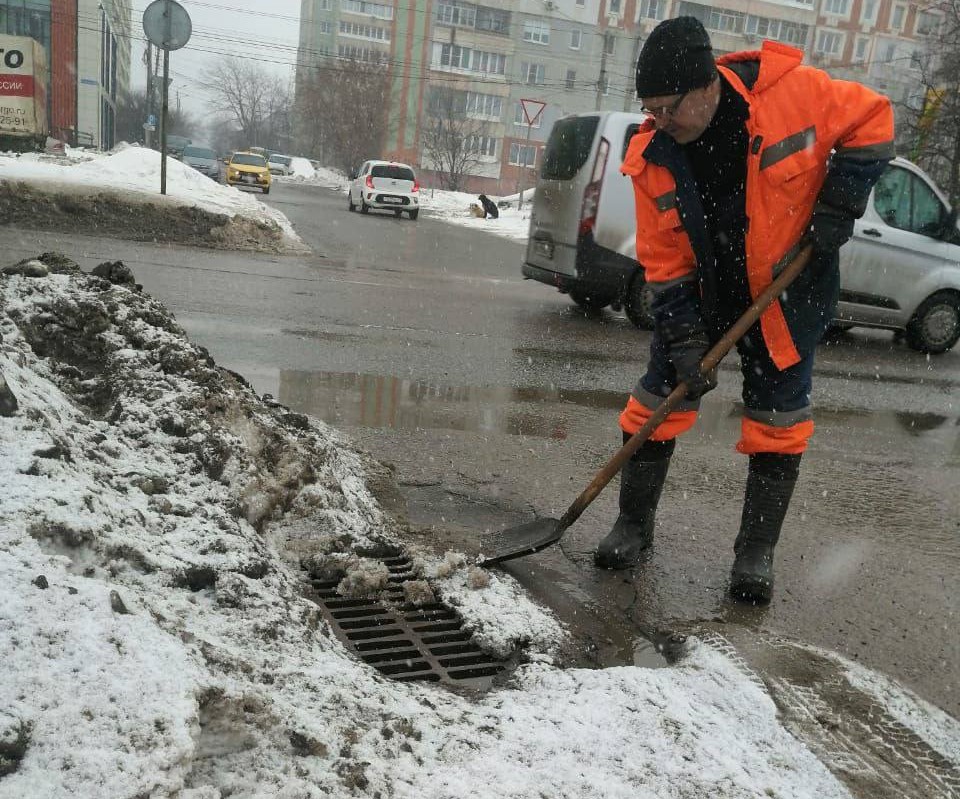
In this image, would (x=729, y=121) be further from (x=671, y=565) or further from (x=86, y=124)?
(x=86, y=124)

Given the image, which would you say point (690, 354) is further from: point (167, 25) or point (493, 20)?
point (493, 20)

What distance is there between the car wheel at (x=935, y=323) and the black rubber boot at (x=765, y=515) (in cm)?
736

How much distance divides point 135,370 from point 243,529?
0.84m

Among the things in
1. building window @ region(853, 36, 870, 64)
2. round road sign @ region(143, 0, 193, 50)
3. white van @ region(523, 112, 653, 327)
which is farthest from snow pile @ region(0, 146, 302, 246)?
building window @ region(853, 36, 870, 64)

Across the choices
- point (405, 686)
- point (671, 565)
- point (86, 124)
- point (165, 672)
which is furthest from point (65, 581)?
point (86, 124)

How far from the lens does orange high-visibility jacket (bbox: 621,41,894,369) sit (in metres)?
2.58

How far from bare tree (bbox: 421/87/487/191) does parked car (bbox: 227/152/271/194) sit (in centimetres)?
1544

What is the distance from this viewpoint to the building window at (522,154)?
2389 inches

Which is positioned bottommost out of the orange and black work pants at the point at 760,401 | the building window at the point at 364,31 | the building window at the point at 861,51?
the orange and black work pants at the point at 760,401

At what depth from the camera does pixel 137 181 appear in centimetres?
1420

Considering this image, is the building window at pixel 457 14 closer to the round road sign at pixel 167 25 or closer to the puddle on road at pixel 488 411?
the round road sign at pixel 167 25

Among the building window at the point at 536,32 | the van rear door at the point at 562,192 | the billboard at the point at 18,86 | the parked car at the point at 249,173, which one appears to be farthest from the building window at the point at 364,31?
the van rear door at the point at 562,192

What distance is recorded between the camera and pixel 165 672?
1549 mm

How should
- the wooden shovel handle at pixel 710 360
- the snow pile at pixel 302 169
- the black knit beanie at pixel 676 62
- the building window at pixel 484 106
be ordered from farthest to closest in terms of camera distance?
the building window at pixel 484 106 → the snow pile at pixel 302 169 → the wooden shovel handle at pixel 710 360 → the black knit beanie at pixel 676 62
